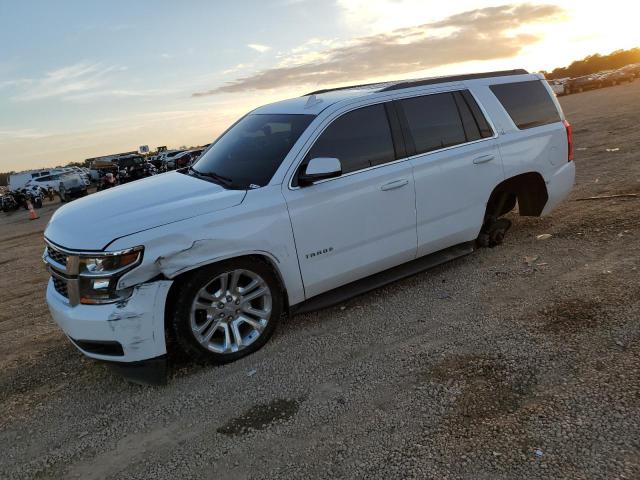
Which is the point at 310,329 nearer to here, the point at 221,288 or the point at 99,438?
the point at 221,288

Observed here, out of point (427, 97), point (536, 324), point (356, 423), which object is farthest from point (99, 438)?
point (427, 97)

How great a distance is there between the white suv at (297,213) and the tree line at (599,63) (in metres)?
87.1

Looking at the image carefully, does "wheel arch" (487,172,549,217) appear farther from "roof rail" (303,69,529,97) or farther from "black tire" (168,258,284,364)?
"black tire" (168,258,284,364)

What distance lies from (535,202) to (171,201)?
4068mm

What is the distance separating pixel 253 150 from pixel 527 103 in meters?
3.08

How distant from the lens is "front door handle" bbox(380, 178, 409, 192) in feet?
14.6

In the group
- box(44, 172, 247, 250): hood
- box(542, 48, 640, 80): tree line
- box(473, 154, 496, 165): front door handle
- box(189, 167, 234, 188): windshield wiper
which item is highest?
box(542, 48, 640, 80): tree line

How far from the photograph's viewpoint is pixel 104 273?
3.41 m

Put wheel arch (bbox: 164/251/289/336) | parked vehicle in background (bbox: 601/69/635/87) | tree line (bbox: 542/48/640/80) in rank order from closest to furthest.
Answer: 1. wheel arch (bbox: 164/251/289/336)
2. parked vehicle in background (bbox: 601/69/635/87)
3. tree line (bbox: 542/48/640/80)

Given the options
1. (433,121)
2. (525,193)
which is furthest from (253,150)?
(525,193)

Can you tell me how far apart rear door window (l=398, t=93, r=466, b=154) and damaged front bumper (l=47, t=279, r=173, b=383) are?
2.62 metres

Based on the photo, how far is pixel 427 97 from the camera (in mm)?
4883

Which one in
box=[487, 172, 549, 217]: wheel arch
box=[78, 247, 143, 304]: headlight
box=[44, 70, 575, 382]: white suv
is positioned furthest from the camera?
box=[487, 172, 549, 217]: wheel arch

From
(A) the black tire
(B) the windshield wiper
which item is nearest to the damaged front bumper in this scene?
(A) the black tire
